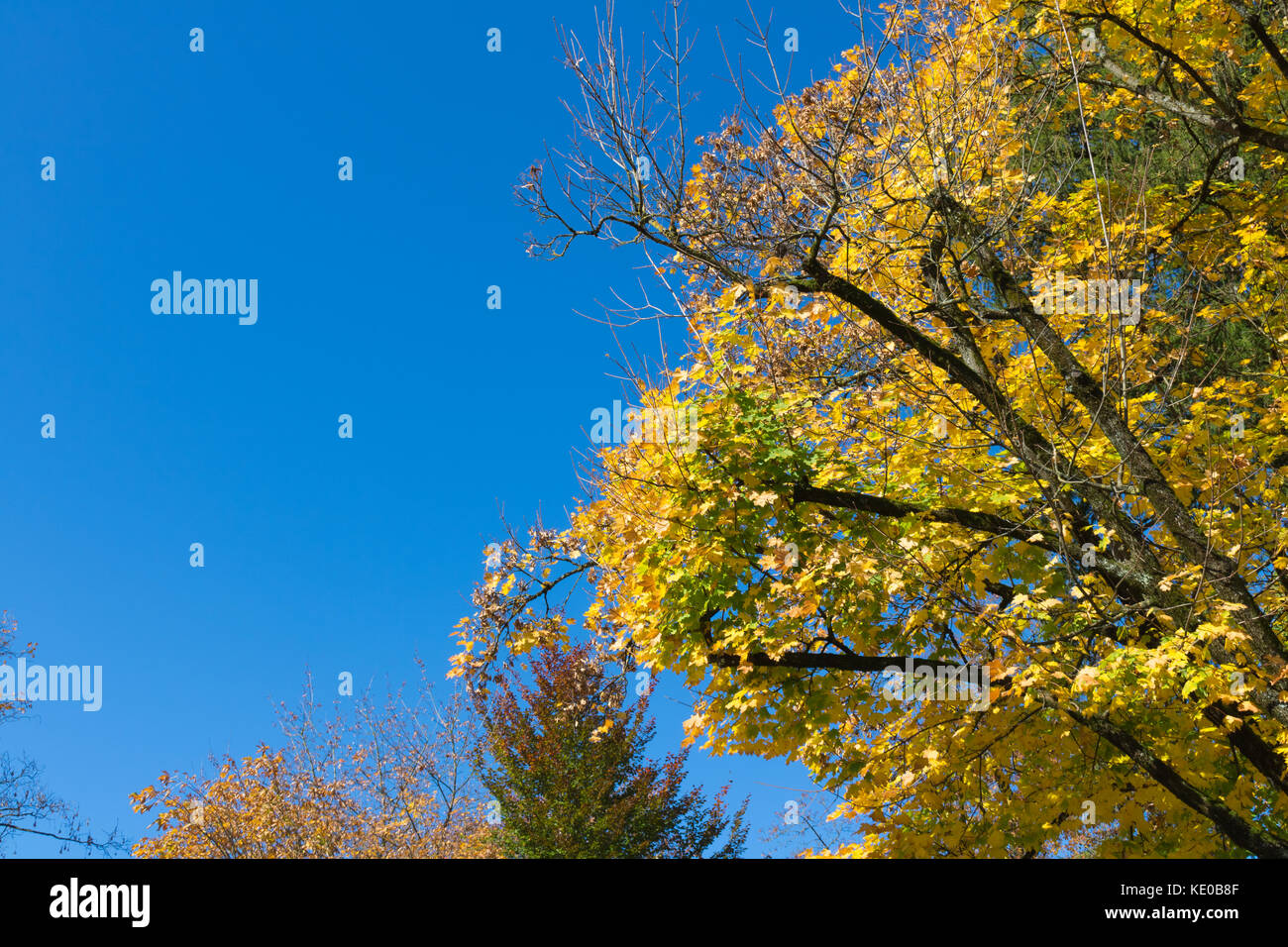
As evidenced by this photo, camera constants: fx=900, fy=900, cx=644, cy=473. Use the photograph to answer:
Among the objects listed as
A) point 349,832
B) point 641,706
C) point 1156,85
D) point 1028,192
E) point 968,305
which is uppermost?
point 1156,85

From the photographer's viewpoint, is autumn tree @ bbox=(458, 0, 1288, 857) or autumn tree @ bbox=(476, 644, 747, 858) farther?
autumn tree @ bbox=(476, 644, 747, 858)

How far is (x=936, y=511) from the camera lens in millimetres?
7363

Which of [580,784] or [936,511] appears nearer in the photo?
[936,511]

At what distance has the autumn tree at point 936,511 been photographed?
6824 mm

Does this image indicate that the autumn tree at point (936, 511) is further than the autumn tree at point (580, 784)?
No

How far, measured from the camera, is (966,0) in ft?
29.9

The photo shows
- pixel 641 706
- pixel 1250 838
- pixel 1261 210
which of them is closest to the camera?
pixel 1250 838

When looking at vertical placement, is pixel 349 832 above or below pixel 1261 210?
below

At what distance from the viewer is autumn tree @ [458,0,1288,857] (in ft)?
22.4
